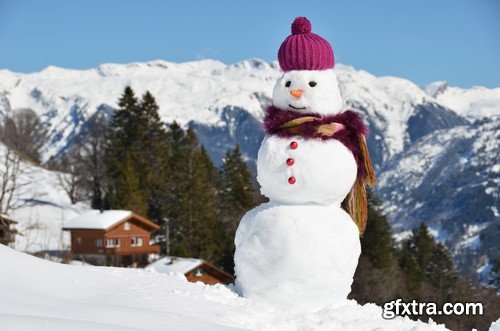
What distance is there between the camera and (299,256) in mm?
8828

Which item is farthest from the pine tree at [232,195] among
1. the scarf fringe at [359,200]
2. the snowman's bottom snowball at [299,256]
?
the snowman's bottom snowball at [299,256]

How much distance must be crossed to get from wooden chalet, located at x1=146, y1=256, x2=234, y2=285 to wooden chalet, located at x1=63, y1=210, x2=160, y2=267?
17.0 feet

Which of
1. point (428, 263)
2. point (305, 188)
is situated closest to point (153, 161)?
point (428, 263)

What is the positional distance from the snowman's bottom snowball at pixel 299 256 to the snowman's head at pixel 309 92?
1.40 metres

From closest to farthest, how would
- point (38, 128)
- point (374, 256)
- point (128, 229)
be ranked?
point (128, 229) → point (374, 256) → point (38, 128)

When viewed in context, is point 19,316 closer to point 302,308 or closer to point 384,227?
point 302,308

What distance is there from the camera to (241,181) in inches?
1670

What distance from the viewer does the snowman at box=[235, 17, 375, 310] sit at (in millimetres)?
8922

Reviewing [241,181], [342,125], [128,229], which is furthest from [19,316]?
[241,181]

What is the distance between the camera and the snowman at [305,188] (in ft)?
29.3

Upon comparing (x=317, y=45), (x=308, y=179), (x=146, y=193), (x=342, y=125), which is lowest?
(x=308, y=179)

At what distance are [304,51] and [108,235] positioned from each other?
26556 millimetres

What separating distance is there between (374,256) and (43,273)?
32.9 meters

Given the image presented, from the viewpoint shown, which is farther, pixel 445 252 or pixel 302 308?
pixel 445 252
